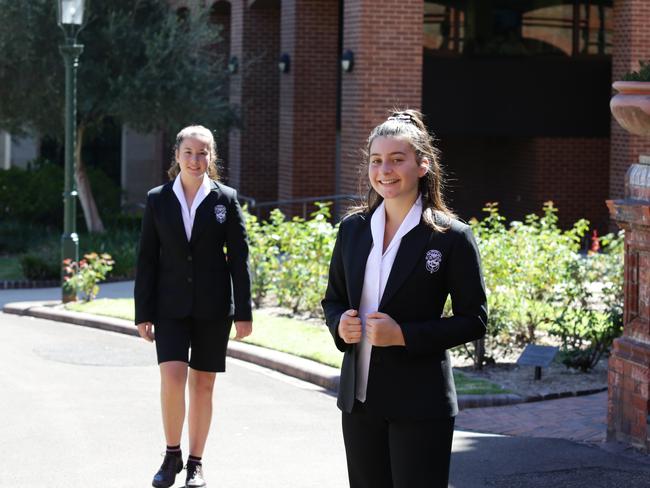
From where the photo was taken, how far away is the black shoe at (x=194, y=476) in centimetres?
760

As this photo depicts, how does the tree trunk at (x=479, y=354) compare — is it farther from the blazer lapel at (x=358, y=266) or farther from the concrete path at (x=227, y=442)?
the blazer lapel at (x=358, y=266)

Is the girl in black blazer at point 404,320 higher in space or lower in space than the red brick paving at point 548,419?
higher

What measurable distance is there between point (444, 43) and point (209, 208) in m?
16.6

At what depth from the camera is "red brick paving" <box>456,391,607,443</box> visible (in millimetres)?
9422

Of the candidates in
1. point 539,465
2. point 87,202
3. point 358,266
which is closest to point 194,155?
point 358,266

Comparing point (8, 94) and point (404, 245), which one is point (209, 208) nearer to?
point (404, 245)

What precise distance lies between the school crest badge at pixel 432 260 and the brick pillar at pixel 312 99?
749 inches

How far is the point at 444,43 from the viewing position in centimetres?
2367

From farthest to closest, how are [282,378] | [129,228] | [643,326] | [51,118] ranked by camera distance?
[129,228] → [51,118] → [282,378] → [643,326]

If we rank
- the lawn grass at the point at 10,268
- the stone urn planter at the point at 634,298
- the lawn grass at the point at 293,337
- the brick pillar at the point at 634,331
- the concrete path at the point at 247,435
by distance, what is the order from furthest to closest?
the lawn grass at the point at 10,268 < the lawn grass at the point at 293,337 < the brick pillar at the point at 634,331 < the stone urn planter at the point at 634,298 < the concrete path at the point at 247,435

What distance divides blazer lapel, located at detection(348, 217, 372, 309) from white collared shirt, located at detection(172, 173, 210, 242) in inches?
96.6

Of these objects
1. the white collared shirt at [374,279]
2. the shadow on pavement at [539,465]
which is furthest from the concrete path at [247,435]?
the white collared shirt at [374,279]

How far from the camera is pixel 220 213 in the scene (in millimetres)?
7629

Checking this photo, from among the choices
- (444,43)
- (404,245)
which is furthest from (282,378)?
Answer: (444,43)
